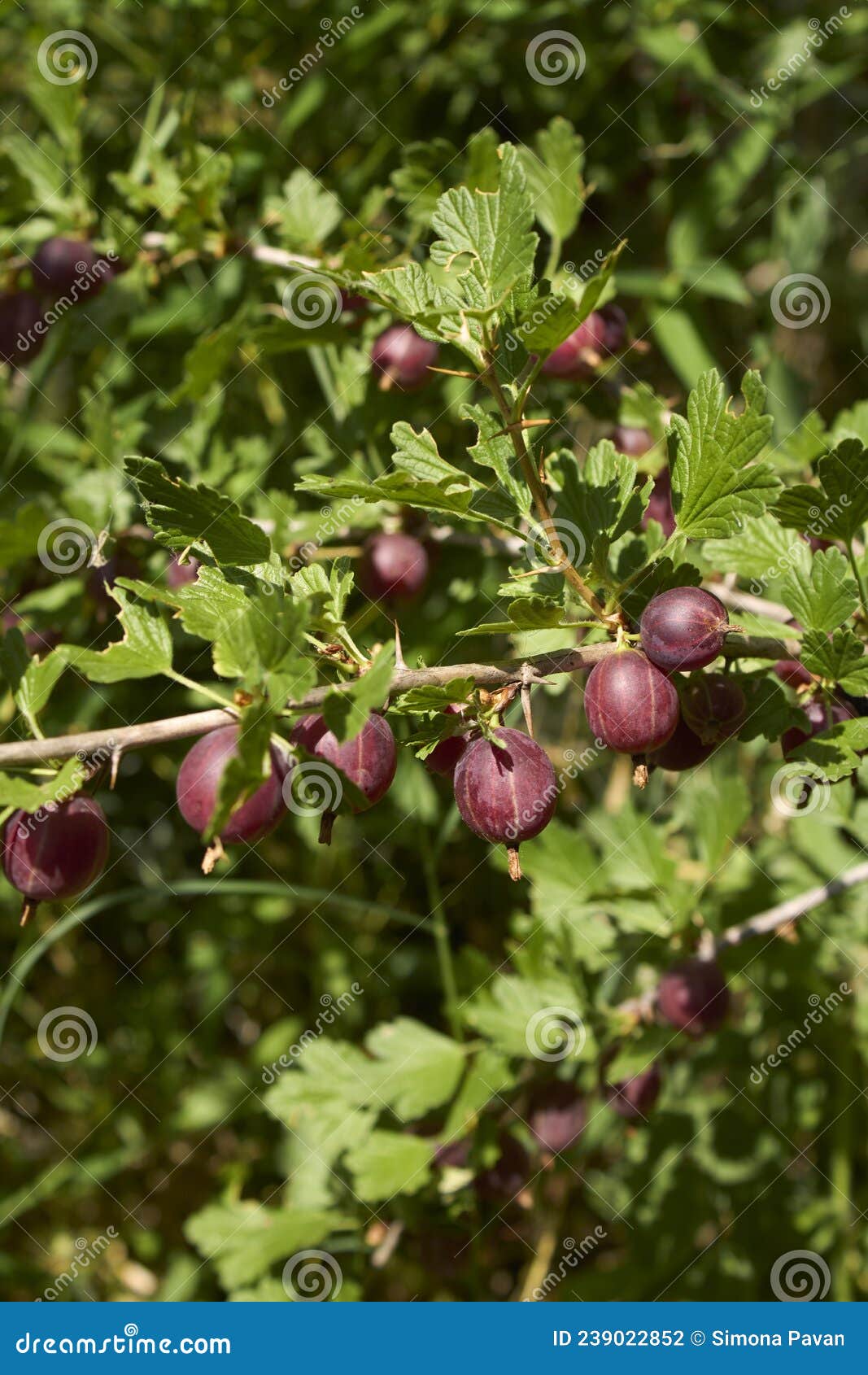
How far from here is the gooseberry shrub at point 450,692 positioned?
3.22 feet

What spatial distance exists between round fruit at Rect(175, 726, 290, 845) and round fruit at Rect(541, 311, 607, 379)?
782 mm

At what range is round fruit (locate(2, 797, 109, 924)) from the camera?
1.09 meters

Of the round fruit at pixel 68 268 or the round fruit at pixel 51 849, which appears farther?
the round fruit at pixel 68 268

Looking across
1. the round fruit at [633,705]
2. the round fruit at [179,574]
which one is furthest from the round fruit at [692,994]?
the round fruit at [179,574]

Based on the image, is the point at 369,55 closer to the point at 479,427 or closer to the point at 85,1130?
the point at 479,427

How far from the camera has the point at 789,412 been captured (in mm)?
2199

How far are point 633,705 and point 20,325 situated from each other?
4.59 feet

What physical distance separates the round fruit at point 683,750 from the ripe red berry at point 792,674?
14 centimetres
